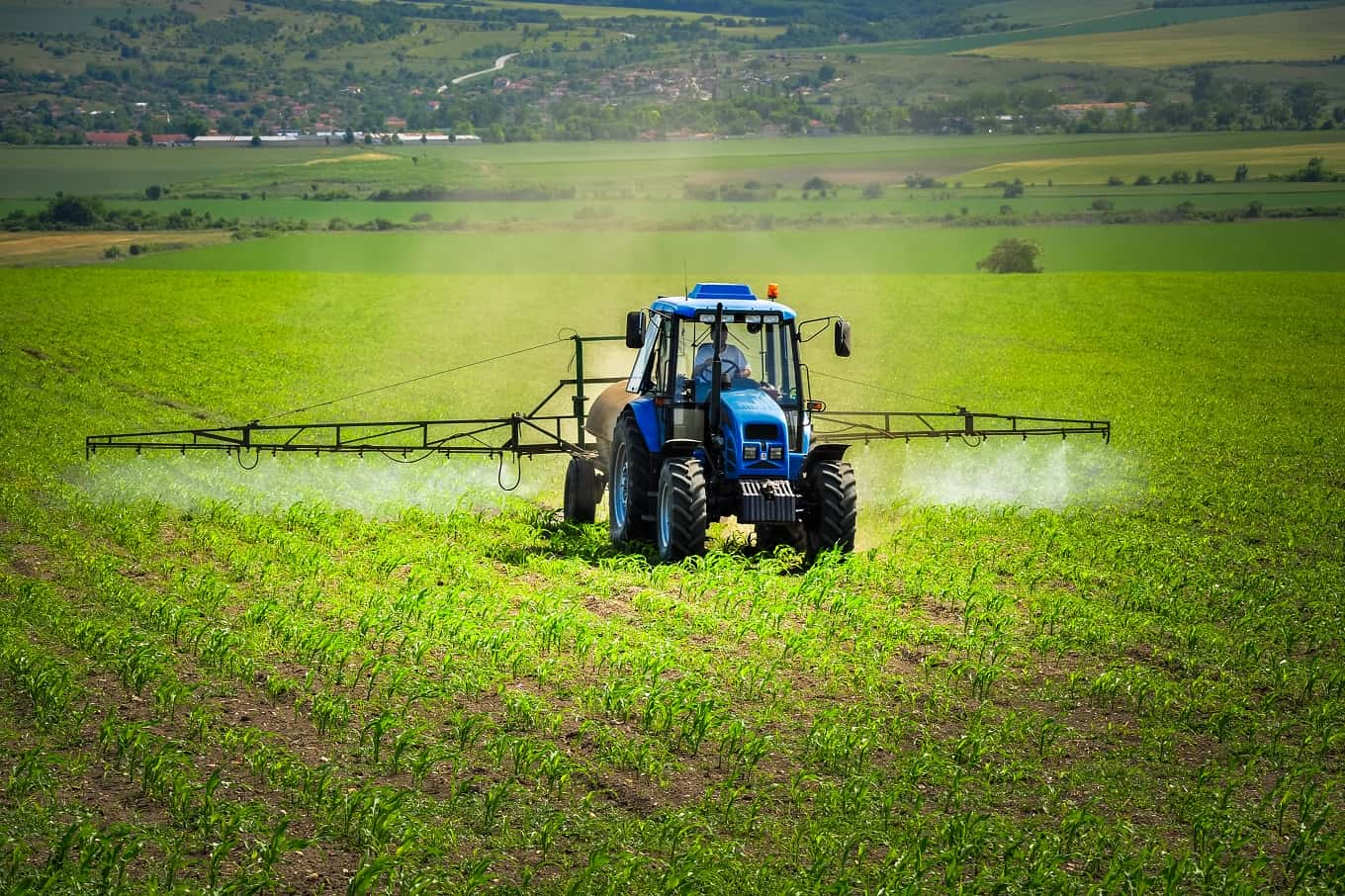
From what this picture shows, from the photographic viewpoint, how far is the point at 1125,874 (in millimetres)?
8211

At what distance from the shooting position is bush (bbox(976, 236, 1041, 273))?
6562cm

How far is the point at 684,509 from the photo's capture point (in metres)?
15.4

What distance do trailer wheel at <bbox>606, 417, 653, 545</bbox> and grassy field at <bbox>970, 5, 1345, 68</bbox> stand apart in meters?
129

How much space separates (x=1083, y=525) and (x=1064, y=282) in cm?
4187

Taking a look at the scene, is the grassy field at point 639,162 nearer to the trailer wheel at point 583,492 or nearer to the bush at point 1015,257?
the bush at point 1015,257

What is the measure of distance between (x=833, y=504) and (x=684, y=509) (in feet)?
5.17

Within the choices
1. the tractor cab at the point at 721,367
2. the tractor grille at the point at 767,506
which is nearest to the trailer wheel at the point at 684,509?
the tractor grille at the point at 767,506

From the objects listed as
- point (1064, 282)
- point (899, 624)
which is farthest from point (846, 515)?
point (1064, 282)

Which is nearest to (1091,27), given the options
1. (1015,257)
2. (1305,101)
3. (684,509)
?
(1305,101)

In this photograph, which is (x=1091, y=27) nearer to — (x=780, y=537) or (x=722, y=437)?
(x=780, y=537)

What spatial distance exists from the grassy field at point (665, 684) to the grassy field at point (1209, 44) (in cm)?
12277

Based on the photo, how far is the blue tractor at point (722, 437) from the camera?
15562 mm

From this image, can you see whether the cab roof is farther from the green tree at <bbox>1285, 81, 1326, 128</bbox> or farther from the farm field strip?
the green tree at <bbox>1285, 81, 1326, 128</bbox>

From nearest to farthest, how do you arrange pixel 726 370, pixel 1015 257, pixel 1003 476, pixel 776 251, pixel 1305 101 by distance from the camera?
pixel 726 370 < pixel 1003 476 < pixel 1015 257 < pixel 776 251 < pixel 1305 101
